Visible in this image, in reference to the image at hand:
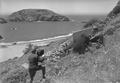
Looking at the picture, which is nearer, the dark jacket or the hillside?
the dark jacket

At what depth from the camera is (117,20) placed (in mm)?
20812

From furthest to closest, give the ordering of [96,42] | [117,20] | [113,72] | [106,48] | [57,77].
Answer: [117,20], [96,42], [106,48], [57,77], [113,72]

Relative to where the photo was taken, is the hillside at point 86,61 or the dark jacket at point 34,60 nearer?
the dark jacket at point 34,60

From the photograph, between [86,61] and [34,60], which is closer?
[34,60]

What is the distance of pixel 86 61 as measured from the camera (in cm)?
1616

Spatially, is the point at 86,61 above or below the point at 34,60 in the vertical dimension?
below

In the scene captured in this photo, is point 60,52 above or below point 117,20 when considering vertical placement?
below

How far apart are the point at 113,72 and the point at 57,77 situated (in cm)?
324

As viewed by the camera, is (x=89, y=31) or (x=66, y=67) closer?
(x=66, y=67)

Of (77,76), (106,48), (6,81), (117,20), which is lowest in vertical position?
(6,81)

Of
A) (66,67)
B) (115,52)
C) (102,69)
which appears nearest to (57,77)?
(66,67)

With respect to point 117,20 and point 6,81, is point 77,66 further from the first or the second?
point 117,20

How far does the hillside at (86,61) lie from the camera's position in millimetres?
14281

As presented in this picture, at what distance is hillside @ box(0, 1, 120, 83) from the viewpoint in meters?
14.3
